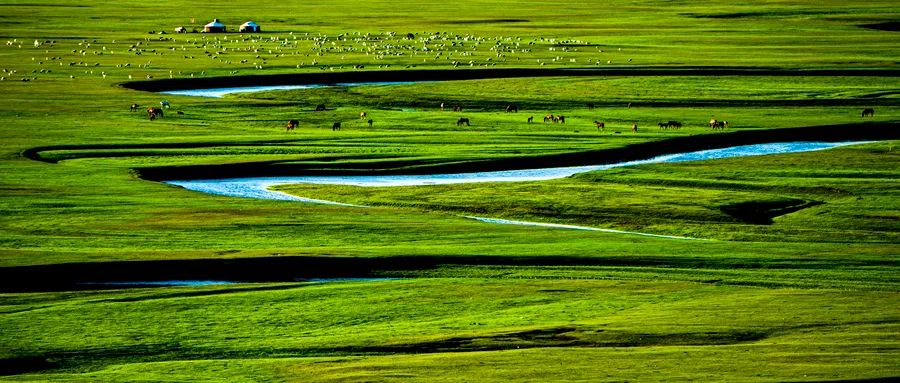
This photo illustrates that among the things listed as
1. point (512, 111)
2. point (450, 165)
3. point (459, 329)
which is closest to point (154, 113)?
point (512, 111)

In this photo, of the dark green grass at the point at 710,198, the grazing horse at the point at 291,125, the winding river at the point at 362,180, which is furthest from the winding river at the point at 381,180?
the grazing horse at the point at 291,125

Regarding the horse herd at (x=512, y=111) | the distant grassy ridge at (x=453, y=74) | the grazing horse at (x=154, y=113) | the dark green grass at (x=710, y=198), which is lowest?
the dark green grass at (x=710, y=198)

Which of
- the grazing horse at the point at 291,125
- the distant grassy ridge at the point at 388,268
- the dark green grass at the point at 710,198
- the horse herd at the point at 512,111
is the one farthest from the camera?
the grazing horse at the point at 291,125

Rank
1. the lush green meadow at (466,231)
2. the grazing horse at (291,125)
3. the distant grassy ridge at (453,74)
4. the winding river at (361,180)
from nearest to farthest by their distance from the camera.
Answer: the lush green meadow at (466,231) < the winding river at (361,180) < the grazing horse at (291,125) < the distant grassy ridge at (453,74)

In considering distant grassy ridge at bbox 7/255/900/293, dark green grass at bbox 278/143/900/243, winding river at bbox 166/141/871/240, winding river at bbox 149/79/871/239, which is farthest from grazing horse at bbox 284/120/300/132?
distant grassy ridge at bbox 7/255/900/293

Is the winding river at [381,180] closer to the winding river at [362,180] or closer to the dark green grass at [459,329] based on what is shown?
the winding river at [362,180]

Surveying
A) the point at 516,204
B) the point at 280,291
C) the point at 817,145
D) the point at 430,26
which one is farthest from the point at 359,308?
the point at 430,26
